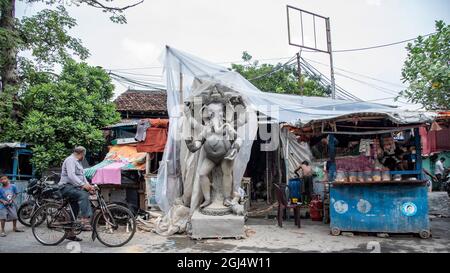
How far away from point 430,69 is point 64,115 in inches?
418

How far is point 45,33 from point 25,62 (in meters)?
1.28

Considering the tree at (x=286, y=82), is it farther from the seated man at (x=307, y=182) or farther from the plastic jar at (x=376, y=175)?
the plastic jar at (x=376, y=175)

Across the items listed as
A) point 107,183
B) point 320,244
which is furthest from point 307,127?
point 107,183

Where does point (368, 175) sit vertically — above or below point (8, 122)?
below

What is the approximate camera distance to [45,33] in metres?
12.6

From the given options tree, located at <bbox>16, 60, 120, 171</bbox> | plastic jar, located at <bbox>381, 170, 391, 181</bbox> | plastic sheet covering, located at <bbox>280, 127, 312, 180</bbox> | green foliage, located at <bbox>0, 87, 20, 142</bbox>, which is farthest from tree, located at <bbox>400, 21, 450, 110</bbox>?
green foliage, located at <bbox>0, 87, 20, 142</bbox>

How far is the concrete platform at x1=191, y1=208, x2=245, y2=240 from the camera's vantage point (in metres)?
6.36

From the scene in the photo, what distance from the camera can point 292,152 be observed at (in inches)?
463

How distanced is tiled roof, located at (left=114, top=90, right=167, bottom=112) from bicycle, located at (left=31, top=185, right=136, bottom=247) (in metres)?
9.04

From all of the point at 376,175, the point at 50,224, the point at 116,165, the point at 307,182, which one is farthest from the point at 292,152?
the point at 50,224

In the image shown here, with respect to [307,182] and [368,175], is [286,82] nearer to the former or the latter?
[307,182]

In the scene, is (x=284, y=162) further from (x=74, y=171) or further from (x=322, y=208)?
(x=74, y=171)

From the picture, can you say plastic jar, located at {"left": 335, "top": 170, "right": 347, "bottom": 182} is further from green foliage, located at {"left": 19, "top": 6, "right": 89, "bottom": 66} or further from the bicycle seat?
green foliage, located at {"left": 19, "top": 6, "right": 89, "bottom": 66}

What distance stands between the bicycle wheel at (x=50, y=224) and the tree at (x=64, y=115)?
5170 millimetres
